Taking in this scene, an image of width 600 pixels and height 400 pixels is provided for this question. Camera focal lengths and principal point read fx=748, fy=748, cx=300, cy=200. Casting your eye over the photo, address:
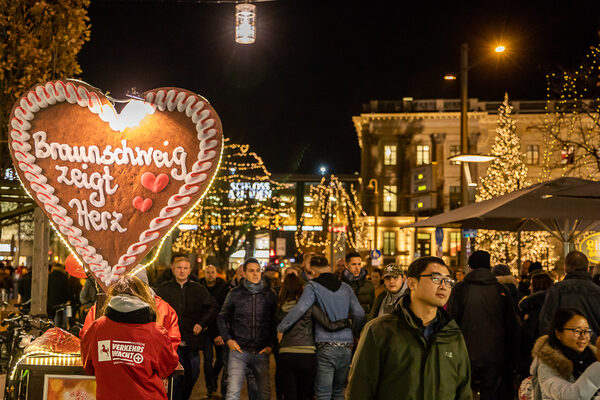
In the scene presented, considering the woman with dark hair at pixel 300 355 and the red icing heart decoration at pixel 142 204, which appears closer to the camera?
the red icing heart decoration at pixel 142 204

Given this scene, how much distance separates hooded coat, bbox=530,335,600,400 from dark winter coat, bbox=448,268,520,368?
223 cm

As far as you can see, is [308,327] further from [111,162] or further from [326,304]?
[111,162]

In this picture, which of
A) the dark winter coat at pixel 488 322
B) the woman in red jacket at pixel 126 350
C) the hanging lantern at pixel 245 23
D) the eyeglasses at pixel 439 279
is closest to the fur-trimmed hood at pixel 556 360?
the eyeglasses at pixel 439 279

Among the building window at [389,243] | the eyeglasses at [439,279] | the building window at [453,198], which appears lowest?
the building window at [389,243]

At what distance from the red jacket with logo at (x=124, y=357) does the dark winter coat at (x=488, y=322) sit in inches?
169

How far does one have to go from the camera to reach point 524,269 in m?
16.9

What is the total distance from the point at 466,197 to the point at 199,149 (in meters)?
11.7

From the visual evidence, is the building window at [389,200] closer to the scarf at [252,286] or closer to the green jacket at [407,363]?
the scarf at [252,286]

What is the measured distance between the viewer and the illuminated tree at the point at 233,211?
43.4m

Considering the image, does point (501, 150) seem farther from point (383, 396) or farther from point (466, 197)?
point (383, 396)

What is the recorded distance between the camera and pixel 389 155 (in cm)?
7219

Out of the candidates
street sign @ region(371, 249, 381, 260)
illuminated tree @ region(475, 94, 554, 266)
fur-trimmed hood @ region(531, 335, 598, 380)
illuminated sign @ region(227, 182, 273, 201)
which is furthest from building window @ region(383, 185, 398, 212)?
fur-trimmed hood @ region(531, 335, 598, 380)

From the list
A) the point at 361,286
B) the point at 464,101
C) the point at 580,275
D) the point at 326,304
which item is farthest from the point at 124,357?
the point at 464,101

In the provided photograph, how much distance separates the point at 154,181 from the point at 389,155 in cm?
6560
